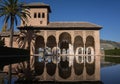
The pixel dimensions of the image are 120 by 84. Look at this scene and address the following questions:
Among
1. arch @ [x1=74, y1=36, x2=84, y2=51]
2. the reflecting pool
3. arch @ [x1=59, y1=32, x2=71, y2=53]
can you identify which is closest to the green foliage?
arch @ [x1=74, y1=36, x2=84, y2=51]

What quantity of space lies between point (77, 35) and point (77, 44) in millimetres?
3274

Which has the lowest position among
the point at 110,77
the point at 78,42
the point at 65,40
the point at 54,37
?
the point at 110,77

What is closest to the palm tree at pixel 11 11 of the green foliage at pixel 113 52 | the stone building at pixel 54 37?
the stone building at pixel 54 37

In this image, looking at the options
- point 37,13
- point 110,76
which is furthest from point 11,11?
point 110,76

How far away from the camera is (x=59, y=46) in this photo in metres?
44.6

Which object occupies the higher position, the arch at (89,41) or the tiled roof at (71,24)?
the tiled roof at (71,24)

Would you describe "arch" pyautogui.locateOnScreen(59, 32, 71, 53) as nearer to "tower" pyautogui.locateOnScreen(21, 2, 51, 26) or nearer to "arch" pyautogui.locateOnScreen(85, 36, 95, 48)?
"arch" pyautogui.locateOnScreen(85, 36, 95, 48)

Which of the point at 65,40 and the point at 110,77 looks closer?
the point at 110,77

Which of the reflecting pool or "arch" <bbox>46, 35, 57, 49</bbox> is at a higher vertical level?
"arch" <bbox>46, 35, 57, 49</bbox>

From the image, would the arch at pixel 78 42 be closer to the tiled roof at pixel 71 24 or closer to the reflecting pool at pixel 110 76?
the tiled roof at pixel 71 24

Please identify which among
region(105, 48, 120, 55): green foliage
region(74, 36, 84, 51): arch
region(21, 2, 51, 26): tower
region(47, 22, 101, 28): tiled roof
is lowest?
region(105, 48, 120, 55): green foliage

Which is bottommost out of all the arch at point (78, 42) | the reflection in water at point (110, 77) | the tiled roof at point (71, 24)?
the reflection in water at point (110, 77)

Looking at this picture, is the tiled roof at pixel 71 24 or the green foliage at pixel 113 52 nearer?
the tiled roof at pixel 71 24

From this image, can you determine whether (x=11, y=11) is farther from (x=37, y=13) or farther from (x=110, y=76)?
(x=110, y=76)
